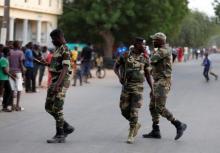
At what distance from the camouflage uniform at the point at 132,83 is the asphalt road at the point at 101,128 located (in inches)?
21.3

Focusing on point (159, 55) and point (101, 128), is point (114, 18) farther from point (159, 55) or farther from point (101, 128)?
point (159, 55)

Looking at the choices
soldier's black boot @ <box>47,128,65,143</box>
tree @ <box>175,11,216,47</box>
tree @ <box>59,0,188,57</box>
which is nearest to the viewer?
soldier's black boot @ <box>47,128,65,143</box>

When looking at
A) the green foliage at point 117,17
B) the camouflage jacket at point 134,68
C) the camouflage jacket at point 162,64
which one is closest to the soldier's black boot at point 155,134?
the camouflage jacket at point 162,64

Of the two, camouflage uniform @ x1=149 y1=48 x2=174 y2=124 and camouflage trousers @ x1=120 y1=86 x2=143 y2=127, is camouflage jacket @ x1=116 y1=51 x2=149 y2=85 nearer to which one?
camouflage trousers @ x1=120 y1=86 x2=143 y2=127

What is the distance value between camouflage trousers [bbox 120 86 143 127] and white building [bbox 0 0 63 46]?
39871mm

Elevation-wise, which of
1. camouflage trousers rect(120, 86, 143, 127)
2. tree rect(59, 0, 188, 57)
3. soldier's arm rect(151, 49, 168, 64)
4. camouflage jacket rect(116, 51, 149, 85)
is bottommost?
camouflage trousers rect(120, 86, 143, 127)

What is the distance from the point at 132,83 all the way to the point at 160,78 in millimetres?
631

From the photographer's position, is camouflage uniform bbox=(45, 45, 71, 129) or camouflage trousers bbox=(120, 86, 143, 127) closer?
camouflage uniform bbox=(45, 45, 71, 129)

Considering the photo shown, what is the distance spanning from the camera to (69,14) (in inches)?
1919

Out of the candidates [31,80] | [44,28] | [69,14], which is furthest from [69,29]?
[31,80]

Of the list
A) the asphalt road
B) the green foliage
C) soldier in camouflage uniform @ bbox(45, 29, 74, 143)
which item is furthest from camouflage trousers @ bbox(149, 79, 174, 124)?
the green foliage

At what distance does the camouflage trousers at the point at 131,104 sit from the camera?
10.7m

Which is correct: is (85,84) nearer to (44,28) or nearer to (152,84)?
(152,84)

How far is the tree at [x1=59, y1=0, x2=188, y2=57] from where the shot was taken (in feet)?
148
